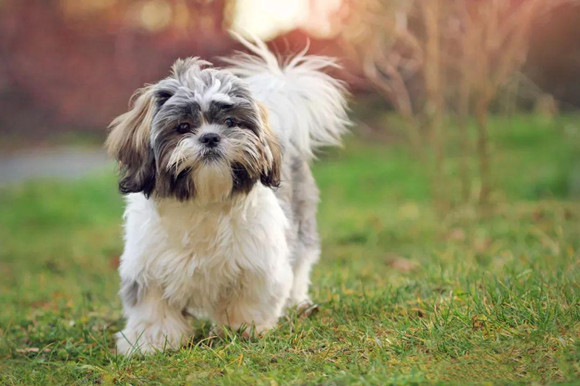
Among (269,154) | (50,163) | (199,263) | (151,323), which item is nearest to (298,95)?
(269,154)

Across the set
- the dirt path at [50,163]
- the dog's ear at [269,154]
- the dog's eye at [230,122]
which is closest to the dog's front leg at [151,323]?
the dog's ear at [269,154]

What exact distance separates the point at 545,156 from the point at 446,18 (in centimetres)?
420

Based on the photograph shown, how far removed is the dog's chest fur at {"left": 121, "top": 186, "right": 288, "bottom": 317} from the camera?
356 cm

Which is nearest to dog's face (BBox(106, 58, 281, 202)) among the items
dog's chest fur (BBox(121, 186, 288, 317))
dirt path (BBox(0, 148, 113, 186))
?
dog's chest fur (BBox(121, 186, 288, 317))

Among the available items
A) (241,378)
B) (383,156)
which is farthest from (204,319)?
(383,156)

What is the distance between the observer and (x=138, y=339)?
3.47 m

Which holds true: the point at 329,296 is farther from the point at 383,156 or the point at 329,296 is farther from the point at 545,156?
the point at 383,156

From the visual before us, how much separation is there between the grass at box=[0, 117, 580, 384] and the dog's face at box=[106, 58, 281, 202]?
2.20 ft

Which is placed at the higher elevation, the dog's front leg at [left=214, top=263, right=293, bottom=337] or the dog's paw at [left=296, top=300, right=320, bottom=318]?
the dog's front leg at [left=214, top=263, right=293, bottom=337]

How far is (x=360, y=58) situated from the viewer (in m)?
7.60

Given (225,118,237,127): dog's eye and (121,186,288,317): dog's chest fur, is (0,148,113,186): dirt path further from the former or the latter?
(225,118,237,127): dog's eye

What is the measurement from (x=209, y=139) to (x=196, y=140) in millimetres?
53

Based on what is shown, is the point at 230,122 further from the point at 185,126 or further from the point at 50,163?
the point at 50,163

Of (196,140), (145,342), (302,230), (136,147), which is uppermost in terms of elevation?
(196,140)
